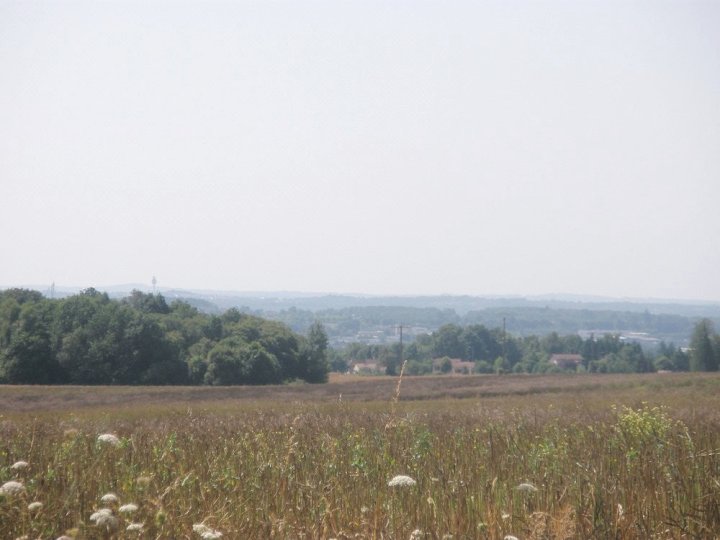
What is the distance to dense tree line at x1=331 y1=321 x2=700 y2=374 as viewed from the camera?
125 metres

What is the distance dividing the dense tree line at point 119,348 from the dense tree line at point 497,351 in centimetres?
4159

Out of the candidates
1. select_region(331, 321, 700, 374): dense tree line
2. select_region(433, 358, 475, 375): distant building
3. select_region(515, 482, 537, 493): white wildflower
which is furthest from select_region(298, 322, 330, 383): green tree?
select_region(515, 482, 537, 493): white wildflower

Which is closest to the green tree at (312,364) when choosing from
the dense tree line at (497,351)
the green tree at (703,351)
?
the dense tree line at (497,351)

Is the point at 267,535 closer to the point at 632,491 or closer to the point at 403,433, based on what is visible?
the point at 632,491

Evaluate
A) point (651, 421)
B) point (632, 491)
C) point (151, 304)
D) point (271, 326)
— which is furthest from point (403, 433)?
point (151, 304)

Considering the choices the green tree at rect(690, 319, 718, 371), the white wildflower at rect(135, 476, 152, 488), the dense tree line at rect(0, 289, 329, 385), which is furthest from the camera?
the green tree at rect(690, 319, 718, 371)

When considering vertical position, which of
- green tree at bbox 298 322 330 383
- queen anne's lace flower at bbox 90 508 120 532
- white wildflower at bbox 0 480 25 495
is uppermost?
white wildflower at bbox 0 480 25 495

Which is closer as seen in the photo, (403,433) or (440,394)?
(403,433)

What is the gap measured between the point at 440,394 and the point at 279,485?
128ft

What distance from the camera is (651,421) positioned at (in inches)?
324

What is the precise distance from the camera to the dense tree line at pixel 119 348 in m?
67.5

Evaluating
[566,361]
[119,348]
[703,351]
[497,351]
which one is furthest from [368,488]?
[497,351]

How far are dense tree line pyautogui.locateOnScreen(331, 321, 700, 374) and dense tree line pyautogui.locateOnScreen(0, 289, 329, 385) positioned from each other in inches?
1637

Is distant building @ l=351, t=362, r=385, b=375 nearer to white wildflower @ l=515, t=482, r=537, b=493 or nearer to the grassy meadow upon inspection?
the grassy meadow
